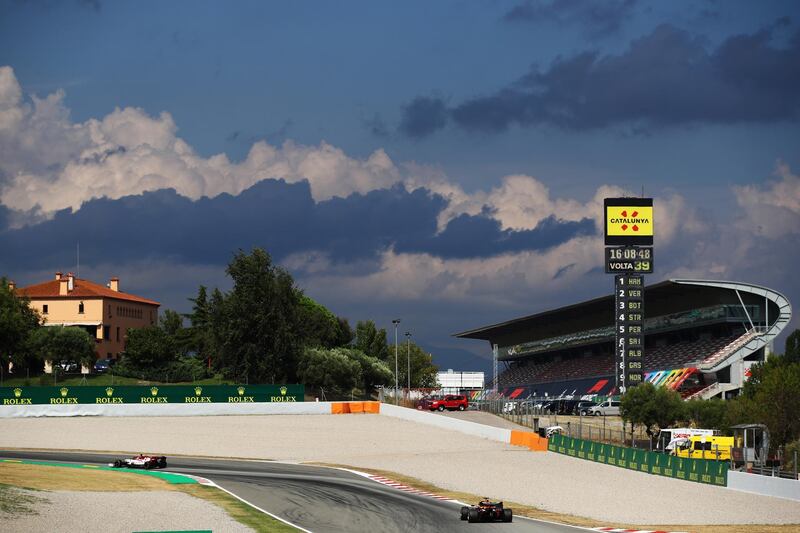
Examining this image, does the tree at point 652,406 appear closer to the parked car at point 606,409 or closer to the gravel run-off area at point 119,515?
the parked car at point 606,409

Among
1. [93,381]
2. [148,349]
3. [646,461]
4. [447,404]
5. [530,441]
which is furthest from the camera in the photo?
[148,349]

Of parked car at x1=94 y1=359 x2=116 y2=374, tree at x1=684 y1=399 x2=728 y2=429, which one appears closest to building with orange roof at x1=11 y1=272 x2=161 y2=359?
parked car at x1=94 y1=359 x2=116 y2=374

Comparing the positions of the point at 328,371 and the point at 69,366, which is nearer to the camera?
the point at 328,371

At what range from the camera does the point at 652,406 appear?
7931 cm

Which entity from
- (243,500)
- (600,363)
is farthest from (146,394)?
(600,363)

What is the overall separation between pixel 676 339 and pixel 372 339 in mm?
77330

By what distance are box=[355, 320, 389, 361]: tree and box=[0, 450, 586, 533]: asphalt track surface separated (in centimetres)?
12279

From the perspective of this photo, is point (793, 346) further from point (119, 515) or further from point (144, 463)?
point (119, 515)

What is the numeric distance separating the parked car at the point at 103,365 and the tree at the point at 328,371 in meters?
36.0

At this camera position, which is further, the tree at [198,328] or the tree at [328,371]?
the tree at [198,328]

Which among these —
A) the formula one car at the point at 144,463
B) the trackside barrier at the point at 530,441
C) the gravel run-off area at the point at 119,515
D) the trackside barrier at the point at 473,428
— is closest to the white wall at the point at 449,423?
the trackside barrier at the point at 473,428

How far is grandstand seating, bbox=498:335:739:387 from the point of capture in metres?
108

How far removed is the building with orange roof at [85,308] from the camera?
172m

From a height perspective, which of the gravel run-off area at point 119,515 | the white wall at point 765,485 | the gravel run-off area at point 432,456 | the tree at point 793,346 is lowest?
the gravel run-off area at point 432,456
